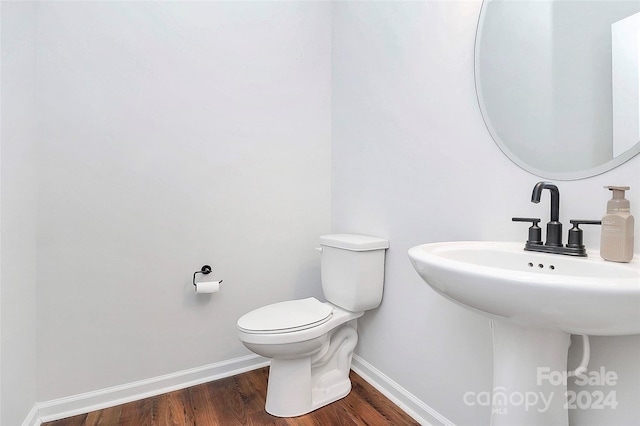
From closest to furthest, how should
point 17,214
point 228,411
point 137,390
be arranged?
point 17,214 → point 228,411 → point 137,390

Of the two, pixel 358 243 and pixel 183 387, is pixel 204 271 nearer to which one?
pixel 183 387

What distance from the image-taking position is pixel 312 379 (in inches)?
65.7

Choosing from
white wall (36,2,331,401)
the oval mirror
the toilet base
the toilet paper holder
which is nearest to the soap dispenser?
the oval mirror

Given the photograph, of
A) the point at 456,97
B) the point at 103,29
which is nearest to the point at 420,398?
the point at 456,97

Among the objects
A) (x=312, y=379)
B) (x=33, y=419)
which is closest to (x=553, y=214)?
(x=312, y=379)

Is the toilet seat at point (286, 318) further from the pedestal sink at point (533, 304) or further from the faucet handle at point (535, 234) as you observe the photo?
the faucet handle at point (535, 234)

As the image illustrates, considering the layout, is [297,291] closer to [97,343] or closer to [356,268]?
[356,268]

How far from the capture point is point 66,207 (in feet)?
5.08

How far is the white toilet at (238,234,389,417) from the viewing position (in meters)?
1.46

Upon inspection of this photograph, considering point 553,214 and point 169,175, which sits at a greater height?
point 169,175

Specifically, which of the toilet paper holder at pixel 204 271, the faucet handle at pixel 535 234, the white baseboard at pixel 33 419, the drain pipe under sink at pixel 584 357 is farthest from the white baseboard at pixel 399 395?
the white baseboard at pixel 33 419

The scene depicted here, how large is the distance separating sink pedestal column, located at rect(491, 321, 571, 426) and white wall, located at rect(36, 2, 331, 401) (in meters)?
1.36

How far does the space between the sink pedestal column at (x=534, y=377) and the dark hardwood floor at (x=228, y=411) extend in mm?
732

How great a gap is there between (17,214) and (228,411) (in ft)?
3.92
